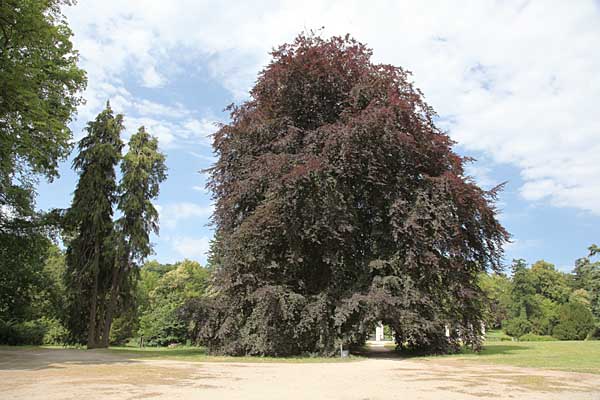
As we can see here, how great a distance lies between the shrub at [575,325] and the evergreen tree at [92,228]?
37636 mm

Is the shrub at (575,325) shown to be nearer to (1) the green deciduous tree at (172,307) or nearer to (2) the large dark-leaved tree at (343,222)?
(2) the large dark-leaved tree at (343,222)

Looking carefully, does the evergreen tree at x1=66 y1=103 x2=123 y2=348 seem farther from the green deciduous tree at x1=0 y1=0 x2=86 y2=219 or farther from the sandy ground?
the sandy ground

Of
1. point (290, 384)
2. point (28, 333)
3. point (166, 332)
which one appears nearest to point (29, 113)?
point (290, 384)

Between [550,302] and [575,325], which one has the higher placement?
[550,302]

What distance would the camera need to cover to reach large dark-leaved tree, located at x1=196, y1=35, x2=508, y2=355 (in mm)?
17703

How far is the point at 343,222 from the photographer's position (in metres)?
17.8

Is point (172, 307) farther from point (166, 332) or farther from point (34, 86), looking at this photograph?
point (34, 86)

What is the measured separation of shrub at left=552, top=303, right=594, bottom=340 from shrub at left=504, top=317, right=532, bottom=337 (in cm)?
467

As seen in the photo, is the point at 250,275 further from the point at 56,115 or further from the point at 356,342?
the point at 56,115

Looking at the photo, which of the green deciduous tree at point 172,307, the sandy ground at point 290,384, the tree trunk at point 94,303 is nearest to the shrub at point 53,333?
the green deciduous tree at point 172,307

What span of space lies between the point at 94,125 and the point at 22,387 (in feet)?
65.7

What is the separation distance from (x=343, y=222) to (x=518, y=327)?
37.4 m

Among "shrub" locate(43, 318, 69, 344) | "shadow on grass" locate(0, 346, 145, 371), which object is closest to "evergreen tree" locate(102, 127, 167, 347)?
"shadow on grass" locate(0, 346, 145, 371)

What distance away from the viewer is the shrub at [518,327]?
1820 inches
